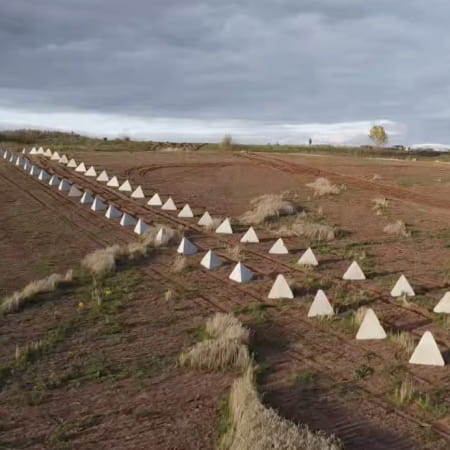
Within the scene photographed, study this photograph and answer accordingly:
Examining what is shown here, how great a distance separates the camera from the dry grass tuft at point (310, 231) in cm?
2083

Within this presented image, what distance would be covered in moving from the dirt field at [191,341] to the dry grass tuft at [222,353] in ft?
0.93

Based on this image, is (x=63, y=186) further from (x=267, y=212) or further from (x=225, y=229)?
(x=225, y=229)

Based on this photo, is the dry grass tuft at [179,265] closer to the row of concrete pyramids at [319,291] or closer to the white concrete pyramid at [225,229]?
the row of concrete pyramids at [319,291]

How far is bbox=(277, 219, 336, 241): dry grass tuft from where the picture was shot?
20.8 m

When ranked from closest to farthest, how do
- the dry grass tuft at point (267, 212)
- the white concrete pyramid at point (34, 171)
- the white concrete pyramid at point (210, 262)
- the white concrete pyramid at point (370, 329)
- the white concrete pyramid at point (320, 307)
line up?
the white concrete pyramid at point (370, 329)
the white concrete pyramid at point (320, 307)
the white concrete pyramid at point (210, 262)
the dry grass tuft at point (267, 212)
the white concrete pyramid at point (34, 171)

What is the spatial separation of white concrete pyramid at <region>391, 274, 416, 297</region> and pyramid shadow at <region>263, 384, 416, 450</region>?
550 cm

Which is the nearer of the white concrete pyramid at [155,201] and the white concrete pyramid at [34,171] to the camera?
the white concrete pyramid at [155,201]

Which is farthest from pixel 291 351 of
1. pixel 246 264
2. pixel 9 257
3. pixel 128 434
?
pixel 9 257

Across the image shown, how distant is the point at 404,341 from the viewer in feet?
35.3

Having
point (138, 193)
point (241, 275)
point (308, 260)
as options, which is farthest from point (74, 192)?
point (241, 275)

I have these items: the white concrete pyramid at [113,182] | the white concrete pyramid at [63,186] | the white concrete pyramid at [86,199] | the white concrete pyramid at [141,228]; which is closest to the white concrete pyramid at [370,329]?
the white concrete pyramid at [141,228]

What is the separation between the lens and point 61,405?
8.67 m

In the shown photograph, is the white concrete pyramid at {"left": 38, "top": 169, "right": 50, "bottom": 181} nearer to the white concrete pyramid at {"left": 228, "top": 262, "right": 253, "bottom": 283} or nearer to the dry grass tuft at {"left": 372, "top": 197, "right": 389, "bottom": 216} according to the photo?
the dry grass tuft at {"left": 372, "top": 197, "right": 389, "bottom": 216}

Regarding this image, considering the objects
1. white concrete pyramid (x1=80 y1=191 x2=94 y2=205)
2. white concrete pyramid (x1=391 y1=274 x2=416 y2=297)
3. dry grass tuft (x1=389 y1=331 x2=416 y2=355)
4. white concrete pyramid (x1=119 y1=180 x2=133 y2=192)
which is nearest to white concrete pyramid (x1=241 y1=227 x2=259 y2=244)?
white concrete pyramid (x1=391 y1=274 x2=416 y2=297)
